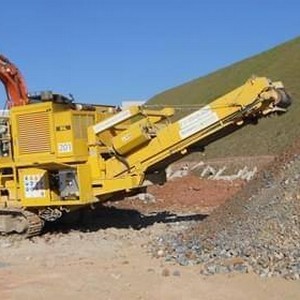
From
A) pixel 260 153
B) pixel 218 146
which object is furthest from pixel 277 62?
pixel 260 153

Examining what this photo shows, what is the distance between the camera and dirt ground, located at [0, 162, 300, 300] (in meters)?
8.97

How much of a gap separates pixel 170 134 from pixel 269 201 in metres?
3.61

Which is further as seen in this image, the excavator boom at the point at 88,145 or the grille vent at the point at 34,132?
the grille vent at the point at 34,132

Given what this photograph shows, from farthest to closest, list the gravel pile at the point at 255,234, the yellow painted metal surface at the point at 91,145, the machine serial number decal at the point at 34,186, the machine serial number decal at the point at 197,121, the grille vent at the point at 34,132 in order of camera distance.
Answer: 1. the machine serial number decal at the point at 34,186
2. the grille vent at the point at 34,132
3. the yellow painted metal surface at the point at 91,145
4. the machine serial number decal at the point at 197,121
5. the gravel pile at the point at 255,234

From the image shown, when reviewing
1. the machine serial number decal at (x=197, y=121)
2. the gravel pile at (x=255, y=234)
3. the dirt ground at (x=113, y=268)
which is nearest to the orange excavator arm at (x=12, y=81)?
the dirt ground at (x=113, y=268)

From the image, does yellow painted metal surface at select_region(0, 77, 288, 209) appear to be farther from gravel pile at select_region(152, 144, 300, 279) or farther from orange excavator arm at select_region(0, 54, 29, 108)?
gravel pile at select_region(152, 144, 300, 279)

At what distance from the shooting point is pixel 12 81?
16922 mm

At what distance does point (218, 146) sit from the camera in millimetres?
54219

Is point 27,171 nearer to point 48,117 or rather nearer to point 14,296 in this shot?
point 48,117

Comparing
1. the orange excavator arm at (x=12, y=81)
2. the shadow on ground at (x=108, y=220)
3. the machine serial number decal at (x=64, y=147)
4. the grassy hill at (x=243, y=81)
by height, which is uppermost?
the grassy hill at (x=243, y=81)

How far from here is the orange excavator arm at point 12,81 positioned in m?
16.8

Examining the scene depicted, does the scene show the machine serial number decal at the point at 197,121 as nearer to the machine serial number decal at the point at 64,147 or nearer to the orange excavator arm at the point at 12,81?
the machine serial number decal at the point at 64,147

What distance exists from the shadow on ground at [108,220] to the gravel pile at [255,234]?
3.30 m

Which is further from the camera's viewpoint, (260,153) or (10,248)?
(260,153)
